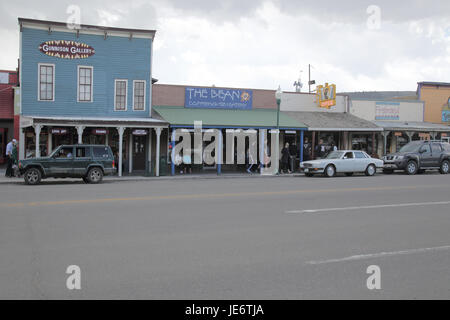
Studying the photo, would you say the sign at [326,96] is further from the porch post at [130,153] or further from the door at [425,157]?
the porch post at [130,153]

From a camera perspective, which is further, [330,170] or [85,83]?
[85,83]

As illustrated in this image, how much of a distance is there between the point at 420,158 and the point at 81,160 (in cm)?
1797

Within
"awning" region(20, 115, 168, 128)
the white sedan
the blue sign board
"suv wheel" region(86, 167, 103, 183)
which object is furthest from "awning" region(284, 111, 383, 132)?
"suv wheel" region(86, 167, 103, 183)

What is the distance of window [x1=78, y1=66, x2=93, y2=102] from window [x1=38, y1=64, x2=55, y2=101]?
4.49ft

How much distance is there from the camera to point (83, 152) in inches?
724

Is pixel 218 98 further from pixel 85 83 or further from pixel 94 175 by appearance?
pixel 94 175

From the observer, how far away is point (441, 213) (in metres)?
10.0

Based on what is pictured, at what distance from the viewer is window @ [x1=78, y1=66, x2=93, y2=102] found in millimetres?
23562

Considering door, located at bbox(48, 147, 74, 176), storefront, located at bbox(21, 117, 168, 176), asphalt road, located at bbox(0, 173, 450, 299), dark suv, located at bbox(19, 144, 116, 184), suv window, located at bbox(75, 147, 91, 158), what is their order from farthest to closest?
1. storefront, located at bbox(21, 117, 168, 176)
2. suv window, located at bbox(75, 147, 91, 158)
3. door, located at bbox(48, 147, 74, 176)
4. dark suv, located at bbox(19, 144, 116, 184)
5. asphalt road, located at bbox(0, 173, 450, 299)

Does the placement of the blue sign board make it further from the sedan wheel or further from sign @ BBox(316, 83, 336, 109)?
the sedan wheel

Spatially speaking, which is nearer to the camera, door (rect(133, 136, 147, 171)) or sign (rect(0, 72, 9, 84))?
door (rect(133, 136, 147, 171))

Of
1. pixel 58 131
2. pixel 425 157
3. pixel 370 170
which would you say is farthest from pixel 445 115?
pixel 58 131

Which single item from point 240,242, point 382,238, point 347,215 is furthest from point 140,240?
point 347,215

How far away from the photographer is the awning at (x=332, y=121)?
25812mm
